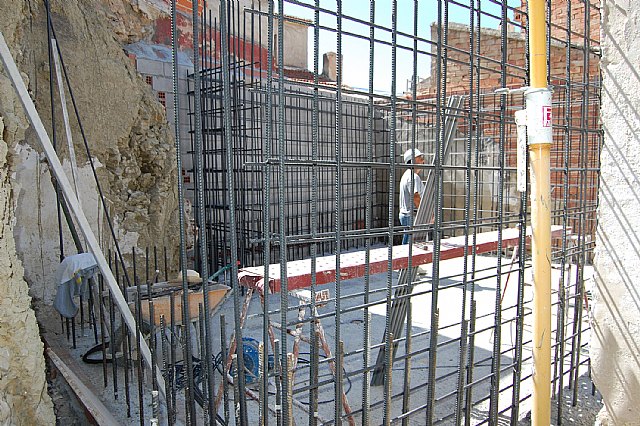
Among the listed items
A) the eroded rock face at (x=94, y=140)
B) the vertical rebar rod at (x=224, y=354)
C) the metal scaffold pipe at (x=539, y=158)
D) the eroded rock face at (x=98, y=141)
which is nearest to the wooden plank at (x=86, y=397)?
the vertical rebar rod at (x=224, y=354)

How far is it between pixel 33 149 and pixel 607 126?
4512 millimetres

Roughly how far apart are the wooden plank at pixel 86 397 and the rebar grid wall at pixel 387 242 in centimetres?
66

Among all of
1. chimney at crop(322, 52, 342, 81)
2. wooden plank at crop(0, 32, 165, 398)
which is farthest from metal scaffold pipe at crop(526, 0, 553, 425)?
chimney at crop(322, 52, 342, 81)

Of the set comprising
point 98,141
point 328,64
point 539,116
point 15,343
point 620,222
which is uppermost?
point 328,64

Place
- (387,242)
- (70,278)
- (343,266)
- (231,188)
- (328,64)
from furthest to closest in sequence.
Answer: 1. (328,64)
2. (387,242)
3. (70,278)
4. (343,266)
5. (231,188)

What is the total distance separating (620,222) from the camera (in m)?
2.10

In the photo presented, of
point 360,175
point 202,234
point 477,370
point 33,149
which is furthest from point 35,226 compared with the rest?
point 360,175

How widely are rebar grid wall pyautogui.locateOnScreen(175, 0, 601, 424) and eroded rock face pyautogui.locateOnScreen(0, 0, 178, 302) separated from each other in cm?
77

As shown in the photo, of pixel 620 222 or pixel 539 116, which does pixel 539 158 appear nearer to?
pixel 539 116

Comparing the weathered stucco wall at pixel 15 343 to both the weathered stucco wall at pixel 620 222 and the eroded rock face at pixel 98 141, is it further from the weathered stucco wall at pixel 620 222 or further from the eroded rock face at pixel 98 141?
the weathered stucco wall at pixel 620 222

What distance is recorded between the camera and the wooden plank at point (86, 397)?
2.92 m

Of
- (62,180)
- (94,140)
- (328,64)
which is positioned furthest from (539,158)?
(328,64)

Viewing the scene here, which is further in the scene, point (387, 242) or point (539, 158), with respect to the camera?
point (387, 242)

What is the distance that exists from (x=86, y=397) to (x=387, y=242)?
3644mm
